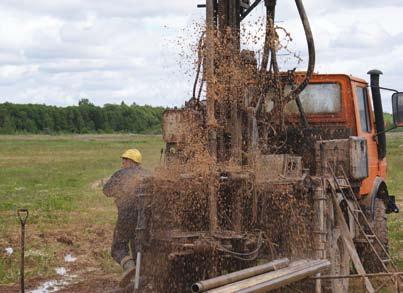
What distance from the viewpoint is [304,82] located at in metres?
8.94

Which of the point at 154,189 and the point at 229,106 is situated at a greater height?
the point at 229,106

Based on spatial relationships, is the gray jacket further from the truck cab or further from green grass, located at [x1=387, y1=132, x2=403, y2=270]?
green grass, located at [x1=387, y1=132, x2=403, y2=270]

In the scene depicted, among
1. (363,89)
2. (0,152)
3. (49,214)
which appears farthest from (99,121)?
(363,89)

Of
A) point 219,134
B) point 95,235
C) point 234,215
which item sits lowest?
point 95,235

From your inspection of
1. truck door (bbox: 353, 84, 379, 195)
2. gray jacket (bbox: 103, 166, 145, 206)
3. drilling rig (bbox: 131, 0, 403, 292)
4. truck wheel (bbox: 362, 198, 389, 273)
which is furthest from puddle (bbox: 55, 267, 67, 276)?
truck door (bbox: 353, 84, 379, 195)

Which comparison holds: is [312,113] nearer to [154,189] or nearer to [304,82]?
[304,82]

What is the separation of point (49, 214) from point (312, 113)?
892 cm

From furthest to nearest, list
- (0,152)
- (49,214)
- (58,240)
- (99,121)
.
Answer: (99,121) < (0,152) < (49,214) < (58,240)

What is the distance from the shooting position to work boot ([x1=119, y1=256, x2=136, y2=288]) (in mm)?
9031

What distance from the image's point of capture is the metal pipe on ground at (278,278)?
578 cm

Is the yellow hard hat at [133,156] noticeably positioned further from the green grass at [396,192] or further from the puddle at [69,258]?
the green grass at [396,192]

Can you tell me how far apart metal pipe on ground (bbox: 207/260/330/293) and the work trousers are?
A: 2704 mm

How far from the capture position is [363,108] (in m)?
10.6

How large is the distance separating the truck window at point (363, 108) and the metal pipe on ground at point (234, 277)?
12.9 ft
